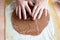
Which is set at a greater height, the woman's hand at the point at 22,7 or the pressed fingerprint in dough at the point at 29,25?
the woman's hand at the point at 22,7

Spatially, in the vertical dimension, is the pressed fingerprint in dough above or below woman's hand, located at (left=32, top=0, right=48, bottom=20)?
below

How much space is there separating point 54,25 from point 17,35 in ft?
0.58

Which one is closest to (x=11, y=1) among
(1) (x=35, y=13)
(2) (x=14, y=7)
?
(2) (x=14, y=7)

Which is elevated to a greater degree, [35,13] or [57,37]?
[35,13]

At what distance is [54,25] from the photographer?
78cm

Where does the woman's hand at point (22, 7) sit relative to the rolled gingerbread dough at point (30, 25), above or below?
above

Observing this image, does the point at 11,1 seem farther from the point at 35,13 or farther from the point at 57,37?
the point at 57,37

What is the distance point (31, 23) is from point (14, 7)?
0.12 meters

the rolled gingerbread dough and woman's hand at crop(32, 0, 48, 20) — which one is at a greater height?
woman's hand at crop(32, 0, 48, 20)

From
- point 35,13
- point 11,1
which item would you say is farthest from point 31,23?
point 11,1

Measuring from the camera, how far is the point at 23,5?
0.79 meters

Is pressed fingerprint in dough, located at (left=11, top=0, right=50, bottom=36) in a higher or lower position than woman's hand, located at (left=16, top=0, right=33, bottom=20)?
lower

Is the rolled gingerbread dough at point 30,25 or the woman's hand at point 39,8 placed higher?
the woman's hand at point 39,8

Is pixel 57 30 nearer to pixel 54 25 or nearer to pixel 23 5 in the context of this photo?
pixel 54 25
